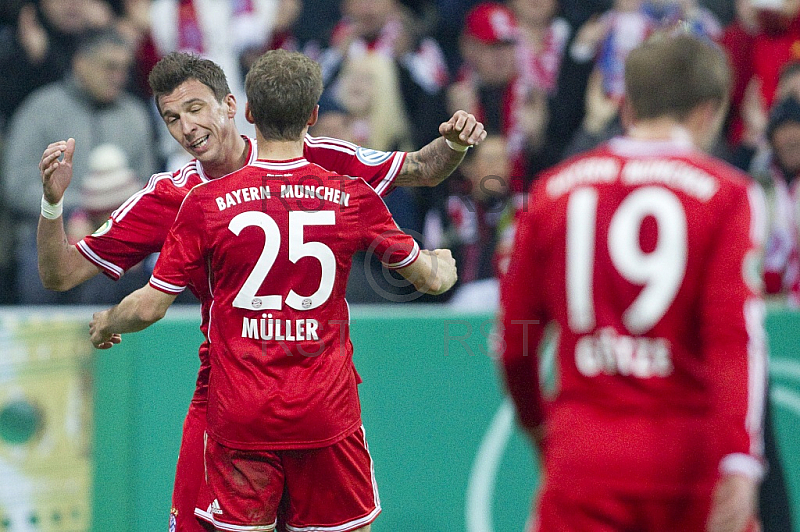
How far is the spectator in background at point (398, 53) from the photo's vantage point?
769 centimetres

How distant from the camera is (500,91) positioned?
7.73 metres

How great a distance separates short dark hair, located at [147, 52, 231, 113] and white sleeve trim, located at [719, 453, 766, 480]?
7.96 feet

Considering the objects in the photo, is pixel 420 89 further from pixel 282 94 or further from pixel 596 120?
pixel 282 94

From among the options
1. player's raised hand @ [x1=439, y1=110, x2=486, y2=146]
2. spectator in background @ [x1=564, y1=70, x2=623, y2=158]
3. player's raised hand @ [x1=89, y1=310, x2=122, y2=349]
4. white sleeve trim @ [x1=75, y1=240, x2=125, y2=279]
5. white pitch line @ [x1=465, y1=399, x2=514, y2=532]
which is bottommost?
white pitch line @ [x1=465, y1=399, x2=514, y2=532]

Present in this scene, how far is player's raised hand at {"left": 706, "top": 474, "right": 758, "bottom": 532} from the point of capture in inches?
96.3

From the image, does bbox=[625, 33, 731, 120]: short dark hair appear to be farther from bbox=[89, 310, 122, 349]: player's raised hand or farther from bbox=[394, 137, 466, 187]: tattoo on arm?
bbox=[89, 310, 122, 349]: player's raised hand

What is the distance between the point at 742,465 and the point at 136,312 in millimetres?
2110

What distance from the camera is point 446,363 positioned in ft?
18.4

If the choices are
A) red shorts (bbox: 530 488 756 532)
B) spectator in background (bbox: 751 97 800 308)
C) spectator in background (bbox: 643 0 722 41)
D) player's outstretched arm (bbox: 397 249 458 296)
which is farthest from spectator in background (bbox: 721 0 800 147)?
red shorts (bbox: 530 488 756 532)

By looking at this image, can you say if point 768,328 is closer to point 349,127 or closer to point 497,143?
point 497,143

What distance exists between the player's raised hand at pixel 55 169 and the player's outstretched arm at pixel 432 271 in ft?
4.25

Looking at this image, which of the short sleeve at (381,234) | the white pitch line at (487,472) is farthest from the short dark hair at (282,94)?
the white pitch line at (487,472)

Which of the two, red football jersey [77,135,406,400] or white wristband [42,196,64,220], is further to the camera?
red football jersey [77,135,406,400]

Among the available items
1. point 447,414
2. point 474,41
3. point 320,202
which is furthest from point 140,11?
point 320,202
